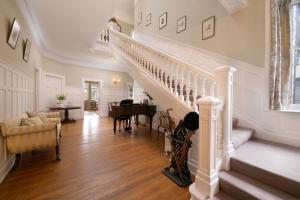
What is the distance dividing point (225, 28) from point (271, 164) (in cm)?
255

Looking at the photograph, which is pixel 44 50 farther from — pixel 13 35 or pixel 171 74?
pixel 171 74

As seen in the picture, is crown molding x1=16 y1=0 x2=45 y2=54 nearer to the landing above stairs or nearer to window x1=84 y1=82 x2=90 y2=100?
the landing above stairs

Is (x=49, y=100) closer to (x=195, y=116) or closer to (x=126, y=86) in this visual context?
(x=126, y=86)

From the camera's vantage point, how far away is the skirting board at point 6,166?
1.96m

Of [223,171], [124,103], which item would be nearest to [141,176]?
[223,171]

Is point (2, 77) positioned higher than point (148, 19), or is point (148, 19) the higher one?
point (148, 19)

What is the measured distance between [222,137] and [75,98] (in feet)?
22.6

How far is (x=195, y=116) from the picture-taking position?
186 centimetres

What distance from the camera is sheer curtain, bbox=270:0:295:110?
214 cm

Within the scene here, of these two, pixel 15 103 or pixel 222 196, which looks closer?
pixel 222 196

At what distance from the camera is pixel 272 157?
A: 1.68 meters

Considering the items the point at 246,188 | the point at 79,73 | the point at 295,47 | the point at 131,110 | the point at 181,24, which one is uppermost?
the point at 181,24


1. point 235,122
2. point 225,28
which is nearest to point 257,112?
point 235,122

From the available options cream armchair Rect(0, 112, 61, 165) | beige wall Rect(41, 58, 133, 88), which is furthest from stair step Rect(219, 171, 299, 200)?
beige wall Rect(41, 58, 133, 88)
